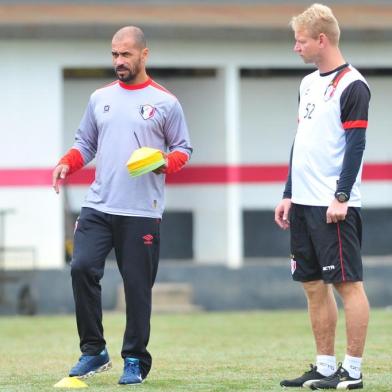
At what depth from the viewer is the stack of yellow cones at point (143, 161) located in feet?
26.1

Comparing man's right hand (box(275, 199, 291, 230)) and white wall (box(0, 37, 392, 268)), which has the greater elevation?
white wall (box(0, 37, 392, 268))

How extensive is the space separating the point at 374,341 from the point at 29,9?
8655mm

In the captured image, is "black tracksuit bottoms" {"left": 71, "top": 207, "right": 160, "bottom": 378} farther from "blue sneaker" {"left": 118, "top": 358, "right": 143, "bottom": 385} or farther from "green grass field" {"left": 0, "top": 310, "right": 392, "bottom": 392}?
"green grass field" {"left": 0, "top": 310, "right": 392, "bottom": 392}

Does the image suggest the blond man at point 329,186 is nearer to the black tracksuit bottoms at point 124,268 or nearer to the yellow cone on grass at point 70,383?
the black tracksuit bottoms at point 124,268

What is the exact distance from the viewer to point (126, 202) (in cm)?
830

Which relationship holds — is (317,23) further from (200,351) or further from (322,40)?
(200,351)

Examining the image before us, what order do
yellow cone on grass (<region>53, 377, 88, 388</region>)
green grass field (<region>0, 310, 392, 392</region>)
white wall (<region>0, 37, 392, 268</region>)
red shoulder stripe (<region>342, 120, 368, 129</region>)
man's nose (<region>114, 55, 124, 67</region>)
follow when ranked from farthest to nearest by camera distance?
white wall (<region>0, 37, 392, 268</region>) → green grass field (<region>0, 310, 392, 392</region>) → man's nose (<region>114, 55, 124, 67</region>) → yellow cone on grass (<region>53, 377, 88, 388</region>) → red shoulder stripe (<region>342, 120, 368, 129</region>)

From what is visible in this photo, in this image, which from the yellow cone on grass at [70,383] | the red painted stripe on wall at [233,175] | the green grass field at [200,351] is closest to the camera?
the yellow cone on grass at [70,383]

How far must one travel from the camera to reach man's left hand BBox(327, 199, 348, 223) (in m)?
7.83

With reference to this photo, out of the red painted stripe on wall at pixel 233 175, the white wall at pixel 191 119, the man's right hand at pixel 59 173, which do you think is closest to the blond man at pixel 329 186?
the man's right hand at pixel 59 173

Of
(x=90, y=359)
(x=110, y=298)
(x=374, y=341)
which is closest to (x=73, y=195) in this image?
(x=110, y=298)

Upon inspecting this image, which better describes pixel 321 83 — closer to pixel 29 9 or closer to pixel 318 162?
pixel 318 162

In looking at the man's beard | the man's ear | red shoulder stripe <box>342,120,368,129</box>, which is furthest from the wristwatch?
the man's beard

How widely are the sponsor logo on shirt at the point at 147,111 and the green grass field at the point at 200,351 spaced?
158 centimetres
